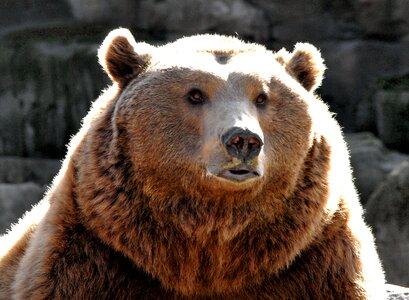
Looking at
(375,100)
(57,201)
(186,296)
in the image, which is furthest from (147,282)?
(375,100)

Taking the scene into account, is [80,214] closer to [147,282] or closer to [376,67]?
[147,282]

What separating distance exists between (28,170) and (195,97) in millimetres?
7927

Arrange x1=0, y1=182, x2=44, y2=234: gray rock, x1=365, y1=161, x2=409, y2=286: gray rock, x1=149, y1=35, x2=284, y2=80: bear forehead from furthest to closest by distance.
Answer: x1=0, y1=182, x2=44, y2=234: gray rock < x1=365, y1=161, x2=409, y2=286: gray rock < x1=149, y1=35, x2=284, y2=80: bear forehead

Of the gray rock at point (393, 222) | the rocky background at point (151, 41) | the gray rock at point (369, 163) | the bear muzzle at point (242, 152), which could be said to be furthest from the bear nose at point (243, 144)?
the rocky background at point (151, 41)

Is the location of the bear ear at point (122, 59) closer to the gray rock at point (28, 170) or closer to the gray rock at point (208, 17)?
the gray rock at point (28, 170)

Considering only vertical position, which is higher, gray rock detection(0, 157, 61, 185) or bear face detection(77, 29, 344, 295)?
bear face detection(77, 29, 344, 295)

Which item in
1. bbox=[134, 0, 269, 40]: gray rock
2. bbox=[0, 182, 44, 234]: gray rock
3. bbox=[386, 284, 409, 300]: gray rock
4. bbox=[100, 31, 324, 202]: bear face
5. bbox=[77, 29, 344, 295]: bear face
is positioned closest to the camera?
bbox=[100, 31, 324, 202]: bear face

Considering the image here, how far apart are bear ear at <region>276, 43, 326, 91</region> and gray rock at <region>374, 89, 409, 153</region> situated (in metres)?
6.74

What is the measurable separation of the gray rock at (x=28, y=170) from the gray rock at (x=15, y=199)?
35 centimetres

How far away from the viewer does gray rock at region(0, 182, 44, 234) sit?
1286 cm

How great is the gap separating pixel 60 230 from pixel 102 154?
521mm

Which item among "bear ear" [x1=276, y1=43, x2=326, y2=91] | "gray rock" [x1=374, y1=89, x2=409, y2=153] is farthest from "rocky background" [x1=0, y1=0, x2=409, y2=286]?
"bear ear" [x1=276, y1=43, x2=326, y2=91]

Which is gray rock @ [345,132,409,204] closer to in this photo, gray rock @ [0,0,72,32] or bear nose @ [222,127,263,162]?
gray rock @ [0,0,72,32]

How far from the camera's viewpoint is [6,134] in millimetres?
13453
